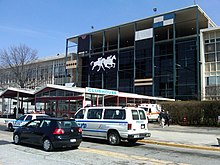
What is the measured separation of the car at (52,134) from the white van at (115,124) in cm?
239

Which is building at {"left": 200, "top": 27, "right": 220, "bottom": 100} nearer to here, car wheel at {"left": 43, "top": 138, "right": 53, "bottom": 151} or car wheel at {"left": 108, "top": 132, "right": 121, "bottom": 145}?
car wheel at {"left": 108, "top": 132, "right": 121, "bottom": 145}

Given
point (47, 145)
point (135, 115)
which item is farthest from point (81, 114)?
point (47, 145)

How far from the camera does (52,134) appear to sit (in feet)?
39.3

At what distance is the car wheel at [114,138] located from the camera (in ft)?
47.0

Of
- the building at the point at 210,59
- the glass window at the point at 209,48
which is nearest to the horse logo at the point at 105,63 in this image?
the building at the point at 210,59

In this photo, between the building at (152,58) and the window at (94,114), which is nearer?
the window at (94,114)

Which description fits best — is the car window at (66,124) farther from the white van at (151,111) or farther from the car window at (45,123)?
the white van at (151,111)

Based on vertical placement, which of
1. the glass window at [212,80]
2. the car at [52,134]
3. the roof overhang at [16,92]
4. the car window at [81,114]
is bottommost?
the car at [52,134]

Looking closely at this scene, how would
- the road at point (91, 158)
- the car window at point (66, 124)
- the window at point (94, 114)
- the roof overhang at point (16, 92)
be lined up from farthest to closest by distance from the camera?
the roof overhang at point (16, 92) → the window at point (94, 114) → the car window at point (66, 124) → the road at point (91, 158)

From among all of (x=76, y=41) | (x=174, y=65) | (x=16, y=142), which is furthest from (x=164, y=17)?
(x=16, y=142)

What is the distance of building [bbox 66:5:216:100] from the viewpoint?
47.6 metres

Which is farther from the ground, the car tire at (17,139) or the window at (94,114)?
the window at (94,114)

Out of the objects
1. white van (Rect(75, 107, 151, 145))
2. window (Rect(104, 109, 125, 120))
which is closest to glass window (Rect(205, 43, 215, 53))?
white van (Rect(75, 107, 151, 145))

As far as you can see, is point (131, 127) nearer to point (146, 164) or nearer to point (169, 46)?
point (146, 164)
